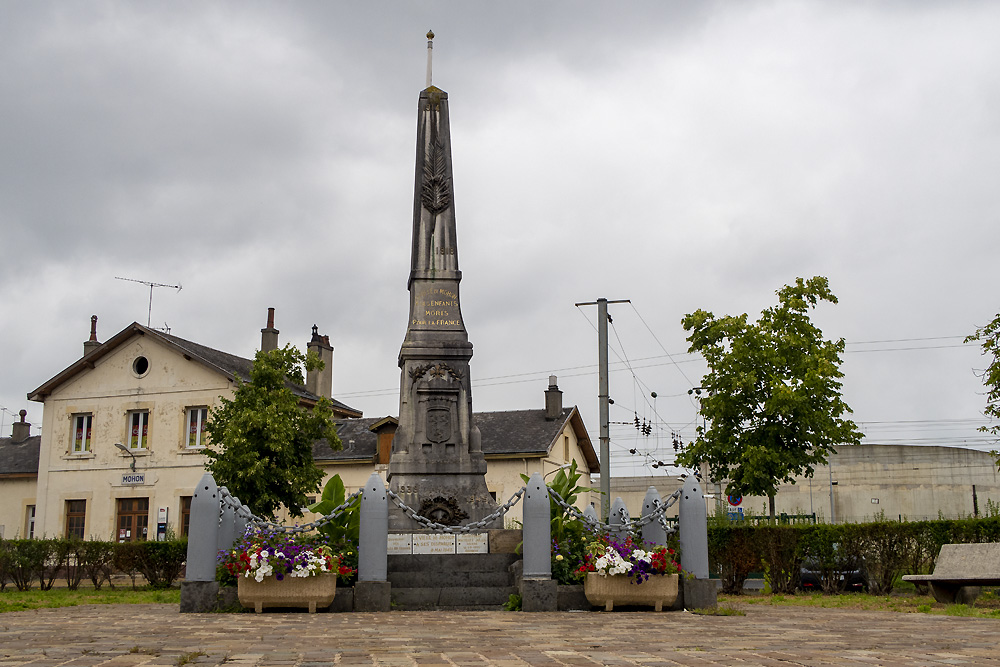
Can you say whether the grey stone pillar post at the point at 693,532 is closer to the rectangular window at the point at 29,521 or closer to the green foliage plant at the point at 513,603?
the green foliage plant at the point at 513,603

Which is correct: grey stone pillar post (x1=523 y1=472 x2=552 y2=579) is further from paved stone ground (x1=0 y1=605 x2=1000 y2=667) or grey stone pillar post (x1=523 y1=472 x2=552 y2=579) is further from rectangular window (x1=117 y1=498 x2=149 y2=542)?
rectangular window (x1=117 y1=498 x2=149 y2=542)

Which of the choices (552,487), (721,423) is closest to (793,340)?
(721,423)

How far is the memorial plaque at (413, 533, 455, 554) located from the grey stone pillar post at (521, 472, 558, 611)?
1.53m

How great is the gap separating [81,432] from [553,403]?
16.1 metres

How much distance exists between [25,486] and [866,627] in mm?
32284

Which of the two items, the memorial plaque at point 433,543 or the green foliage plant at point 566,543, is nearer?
the green foliage plant at point 566,543

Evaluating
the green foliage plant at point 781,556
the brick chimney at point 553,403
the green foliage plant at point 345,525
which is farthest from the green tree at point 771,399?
the brick chimney at point 553,403

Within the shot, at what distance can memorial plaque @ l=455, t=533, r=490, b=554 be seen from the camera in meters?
13.2

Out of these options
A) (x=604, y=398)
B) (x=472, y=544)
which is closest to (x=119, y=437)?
(x=604, y=398)

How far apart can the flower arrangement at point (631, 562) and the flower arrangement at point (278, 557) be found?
2981 millimetres

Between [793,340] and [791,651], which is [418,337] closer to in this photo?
[793,340]

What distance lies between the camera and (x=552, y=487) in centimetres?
1373

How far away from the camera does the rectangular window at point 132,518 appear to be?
31797 mm

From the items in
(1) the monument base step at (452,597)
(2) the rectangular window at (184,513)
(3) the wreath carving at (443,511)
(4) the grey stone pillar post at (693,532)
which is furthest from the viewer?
(2) the rectangular window at (184,513)
